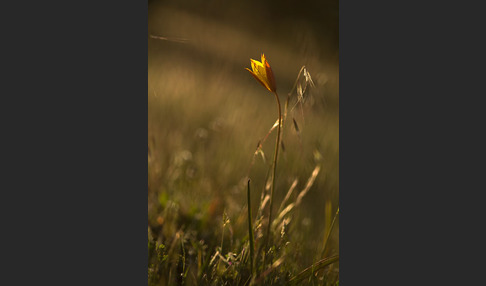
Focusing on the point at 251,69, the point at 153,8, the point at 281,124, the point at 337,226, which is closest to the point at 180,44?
the point at 153,8

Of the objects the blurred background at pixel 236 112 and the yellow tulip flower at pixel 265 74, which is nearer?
the yellow tulip flower at pixel 265 74

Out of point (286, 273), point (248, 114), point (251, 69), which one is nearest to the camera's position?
point (286, 273)

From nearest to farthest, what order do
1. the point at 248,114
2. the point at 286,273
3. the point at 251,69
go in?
the point at 286,273
the point at 251,69
the point at 248,114

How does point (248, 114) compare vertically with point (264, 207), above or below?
above

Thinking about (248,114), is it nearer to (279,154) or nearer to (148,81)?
(279,154)

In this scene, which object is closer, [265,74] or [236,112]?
[265,74]
